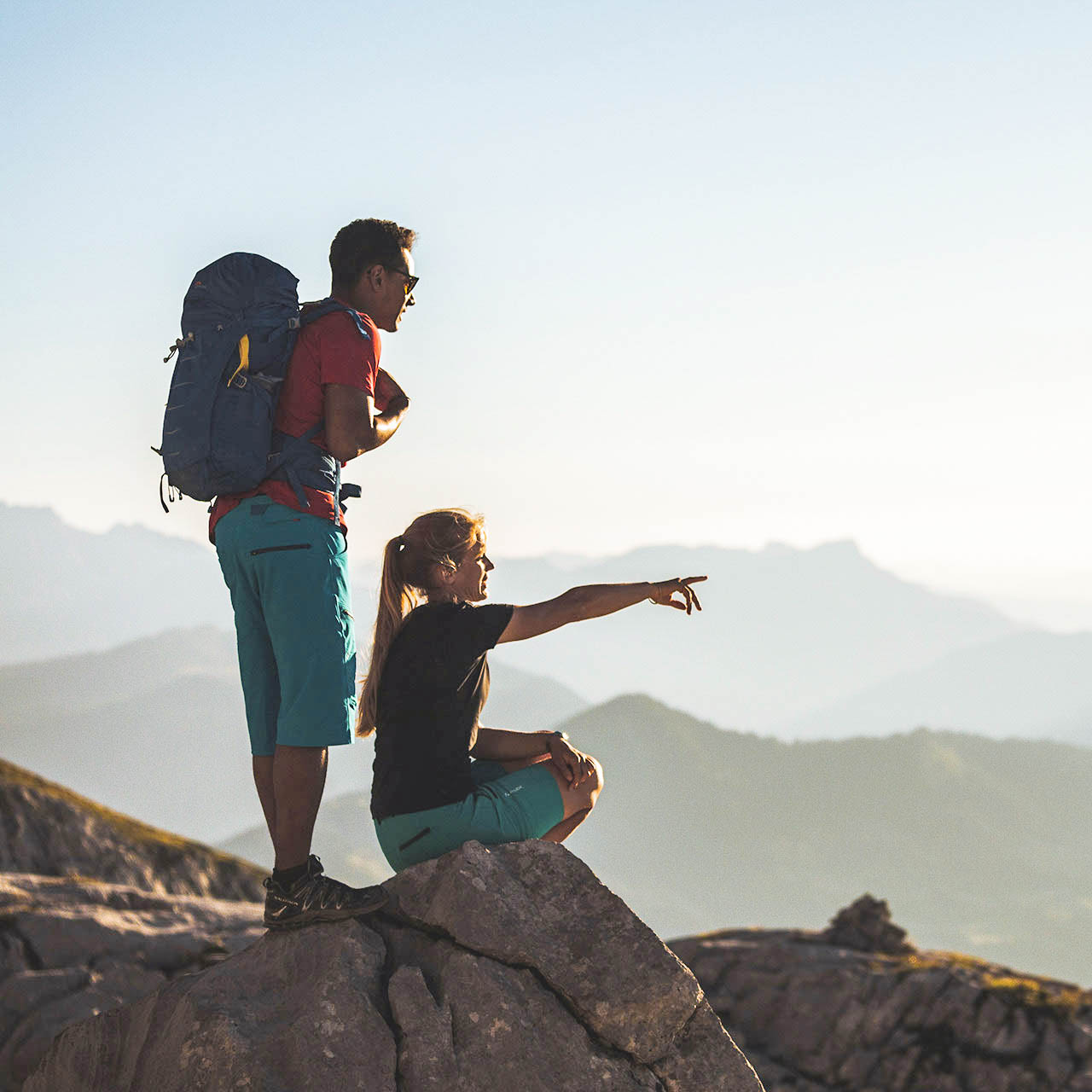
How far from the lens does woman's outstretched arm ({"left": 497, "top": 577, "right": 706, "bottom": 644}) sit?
24.0ft

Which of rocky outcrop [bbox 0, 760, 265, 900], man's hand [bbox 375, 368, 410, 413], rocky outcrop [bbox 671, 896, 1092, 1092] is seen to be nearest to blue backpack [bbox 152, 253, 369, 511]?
man's hand [bbox 375, 368, 410, 413]

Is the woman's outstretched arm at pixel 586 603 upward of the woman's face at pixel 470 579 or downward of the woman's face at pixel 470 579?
downward

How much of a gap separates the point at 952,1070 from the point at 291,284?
45.0 ft

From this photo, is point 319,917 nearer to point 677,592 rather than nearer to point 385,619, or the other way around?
point 385,619

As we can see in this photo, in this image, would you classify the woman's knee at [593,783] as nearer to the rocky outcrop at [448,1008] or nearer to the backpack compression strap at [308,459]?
the rocky outcrop at [448,1008]

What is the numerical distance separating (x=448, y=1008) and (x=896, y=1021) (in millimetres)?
11212

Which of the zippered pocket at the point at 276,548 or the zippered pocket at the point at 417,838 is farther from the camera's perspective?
the zippered pocket at the point at 417,838

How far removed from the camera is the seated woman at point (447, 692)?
24.3 feet

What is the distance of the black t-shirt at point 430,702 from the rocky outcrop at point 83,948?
5.50 m

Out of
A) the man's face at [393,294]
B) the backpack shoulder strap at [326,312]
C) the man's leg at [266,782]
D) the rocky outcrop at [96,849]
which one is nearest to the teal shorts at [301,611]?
the man's leg at [266,782]

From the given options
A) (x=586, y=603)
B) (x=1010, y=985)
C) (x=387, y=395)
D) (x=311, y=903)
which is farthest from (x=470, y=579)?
(x=1010, y=985)

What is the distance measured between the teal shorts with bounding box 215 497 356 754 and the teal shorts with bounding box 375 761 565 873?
0.92m

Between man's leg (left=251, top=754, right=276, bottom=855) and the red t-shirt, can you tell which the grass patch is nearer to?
man's leg (left=251, top=754, right=276, bottom=855)

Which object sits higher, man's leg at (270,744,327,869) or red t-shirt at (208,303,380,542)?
red t-shirt at (208,303,380,542)
